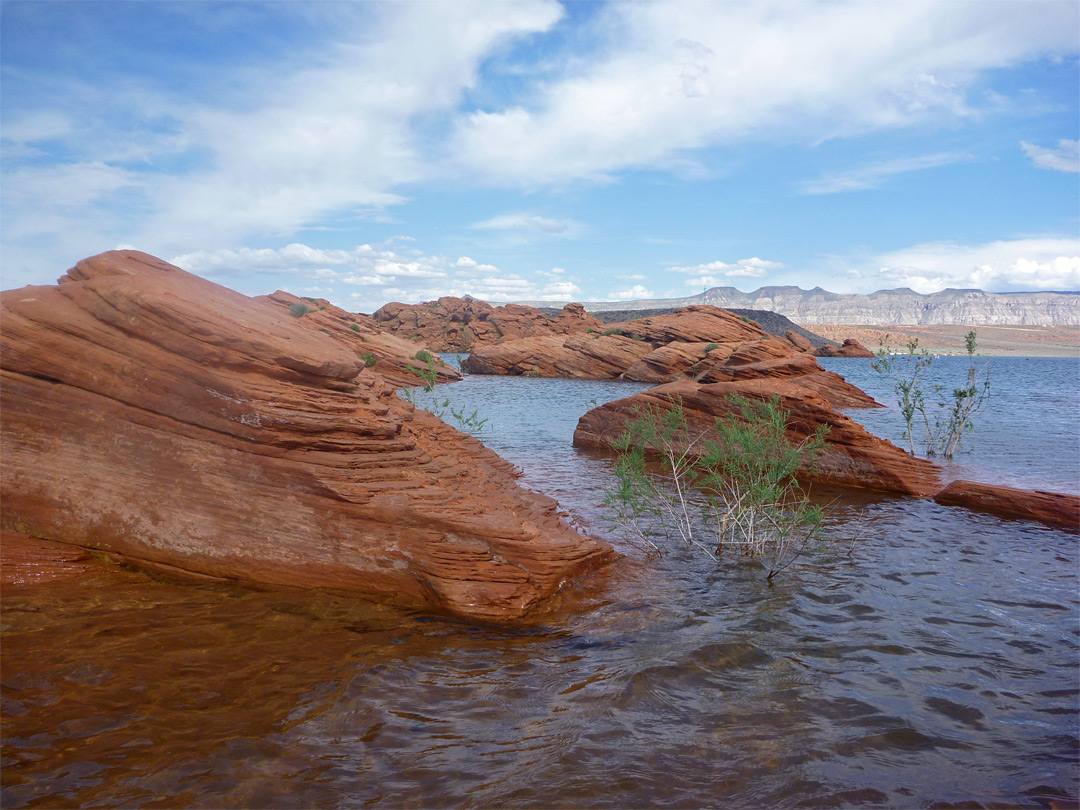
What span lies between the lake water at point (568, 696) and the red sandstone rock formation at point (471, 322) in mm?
61545

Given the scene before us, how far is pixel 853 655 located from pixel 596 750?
322cm

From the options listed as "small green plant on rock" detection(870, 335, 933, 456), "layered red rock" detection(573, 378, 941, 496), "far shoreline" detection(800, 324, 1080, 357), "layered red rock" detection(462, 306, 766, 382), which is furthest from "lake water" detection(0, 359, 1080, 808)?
"far shoreline" detection(800, 324, 1080, 357)

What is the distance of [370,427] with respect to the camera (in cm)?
779

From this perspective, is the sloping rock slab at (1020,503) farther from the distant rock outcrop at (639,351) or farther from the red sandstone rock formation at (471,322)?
the red sandstone rock formation at (471,322)

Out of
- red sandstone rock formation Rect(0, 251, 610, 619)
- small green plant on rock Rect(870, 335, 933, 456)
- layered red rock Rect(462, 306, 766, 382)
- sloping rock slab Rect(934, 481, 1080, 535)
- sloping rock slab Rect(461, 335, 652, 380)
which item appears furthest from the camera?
sloping rock slab Rect(461, 335, 652, 380)

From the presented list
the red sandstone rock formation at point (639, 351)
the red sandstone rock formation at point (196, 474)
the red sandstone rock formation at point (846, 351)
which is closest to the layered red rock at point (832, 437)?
the red sandstone rock formation at point (196, 474)

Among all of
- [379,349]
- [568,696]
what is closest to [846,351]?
[379,349]

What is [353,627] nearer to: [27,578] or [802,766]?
[27,578]

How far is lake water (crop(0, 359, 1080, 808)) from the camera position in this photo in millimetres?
4336

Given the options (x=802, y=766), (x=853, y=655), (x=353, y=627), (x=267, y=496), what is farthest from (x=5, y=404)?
(x=853, y=655)

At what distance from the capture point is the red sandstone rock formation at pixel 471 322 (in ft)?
243

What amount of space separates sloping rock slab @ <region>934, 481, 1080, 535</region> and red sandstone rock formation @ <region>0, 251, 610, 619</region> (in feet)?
31.3

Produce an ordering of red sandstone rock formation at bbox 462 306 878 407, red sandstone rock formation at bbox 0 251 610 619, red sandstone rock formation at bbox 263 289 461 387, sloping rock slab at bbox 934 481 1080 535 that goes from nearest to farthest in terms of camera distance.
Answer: red sandstone rock formation at bbox 0 251 610 619 < sloping rock slab at bbox 934 481 1080 535 < red sandstone rock formation at bbox 263 289 461 387 < red sandstone rock formation at bbox 462 306 878 407

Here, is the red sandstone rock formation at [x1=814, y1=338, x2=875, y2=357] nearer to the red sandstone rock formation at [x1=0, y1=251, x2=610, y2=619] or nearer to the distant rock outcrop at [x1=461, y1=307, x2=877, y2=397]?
the distant rock outcrop at [x1=461, y1=307, x2=877, y2=397]
